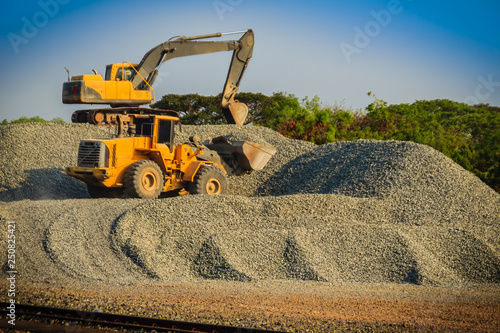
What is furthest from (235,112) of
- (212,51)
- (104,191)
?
(104,191)

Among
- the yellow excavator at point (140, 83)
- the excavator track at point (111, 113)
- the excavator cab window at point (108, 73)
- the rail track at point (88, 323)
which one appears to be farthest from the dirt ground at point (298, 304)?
the excavator cab window at point (108, 73)

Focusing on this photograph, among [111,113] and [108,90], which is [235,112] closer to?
[108,90]

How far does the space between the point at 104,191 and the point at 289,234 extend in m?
6.04

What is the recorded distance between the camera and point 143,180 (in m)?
12.6

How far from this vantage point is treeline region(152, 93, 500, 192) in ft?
64.7

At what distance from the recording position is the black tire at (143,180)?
12.3m

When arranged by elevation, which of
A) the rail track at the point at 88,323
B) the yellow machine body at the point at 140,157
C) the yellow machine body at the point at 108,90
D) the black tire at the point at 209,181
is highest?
the yellow machine body at the point at 108,90

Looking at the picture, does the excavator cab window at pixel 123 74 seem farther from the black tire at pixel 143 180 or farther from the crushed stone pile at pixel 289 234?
the crushed stone pile at pixel 289 234

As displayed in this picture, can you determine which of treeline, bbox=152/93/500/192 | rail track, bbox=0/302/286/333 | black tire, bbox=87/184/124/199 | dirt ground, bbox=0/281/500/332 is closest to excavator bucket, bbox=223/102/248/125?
treeline, bbox=152/93/500/192

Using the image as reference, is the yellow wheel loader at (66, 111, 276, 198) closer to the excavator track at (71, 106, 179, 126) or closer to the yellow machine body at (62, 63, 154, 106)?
the excavator track at (71, 106, 179, 126)

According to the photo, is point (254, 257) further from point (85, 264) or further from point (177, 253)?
point (85, 264)

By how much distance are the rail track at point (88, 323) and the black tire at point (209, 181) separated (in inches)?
291

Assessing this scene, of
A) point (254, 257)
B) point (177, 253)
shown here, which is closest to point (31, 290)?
point (177, 253)

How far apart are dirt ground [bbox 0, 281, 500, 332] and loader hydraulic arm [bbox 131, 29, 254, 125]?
30.3ft
